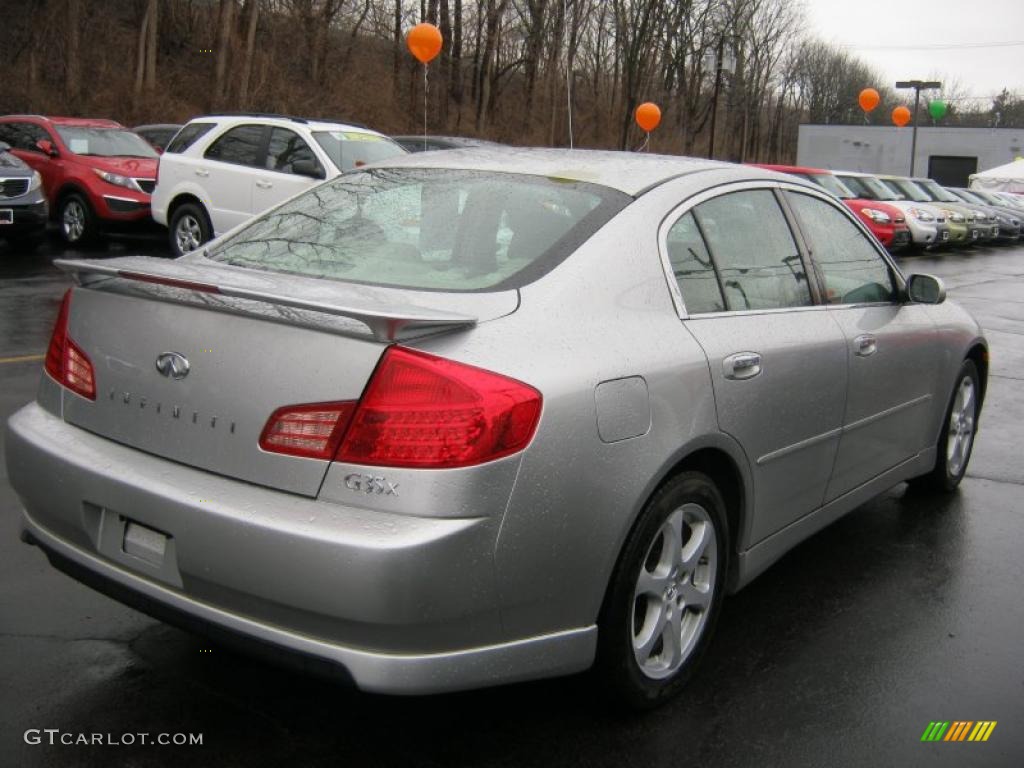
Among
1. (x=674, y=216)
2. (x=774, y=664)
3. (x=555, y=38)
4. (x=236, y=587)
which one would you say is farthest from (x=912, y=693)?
(x=555, y=38)

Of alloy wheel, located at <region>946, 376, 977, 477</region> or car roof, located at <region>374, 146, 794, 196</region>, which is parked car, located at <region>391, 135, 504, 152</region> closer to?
alloy wheel, located at <region>946, 376, 977, 477</region>

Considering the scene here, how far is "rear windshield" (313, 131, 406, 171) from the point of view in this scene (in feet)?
41.6

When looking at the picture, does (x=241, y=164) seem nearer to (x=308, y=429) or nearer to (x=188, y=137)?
(x=188, y=137)

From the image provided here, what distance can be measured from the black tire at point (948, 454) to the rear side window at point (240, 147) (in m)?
9.43

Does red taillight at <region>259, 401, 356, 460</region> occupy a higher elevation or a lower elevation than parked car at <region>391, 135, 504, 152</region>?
lower

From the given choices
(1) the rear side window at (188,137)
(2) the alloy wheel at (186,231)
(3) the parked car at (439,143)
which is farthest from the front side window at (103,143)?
(3) the parked car at (439,143)

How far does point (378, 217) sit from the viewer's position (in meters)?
3.53

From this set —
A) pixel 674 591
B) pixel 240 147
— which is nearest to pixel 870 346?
pixel 674 591

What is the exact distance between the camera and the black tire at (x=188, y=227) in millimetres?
13211

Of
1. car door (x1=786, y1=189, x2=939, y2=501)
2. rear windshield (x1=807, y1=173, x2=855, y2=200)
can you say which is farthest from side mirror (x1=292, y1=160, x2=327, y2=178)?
rear windshield (x1=807, y1=173, x2=855, y2=200)

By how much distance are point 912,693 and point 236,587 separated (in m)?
2.12

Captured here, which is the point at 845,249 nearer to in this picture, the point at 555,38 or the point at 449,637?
the point at 449,637

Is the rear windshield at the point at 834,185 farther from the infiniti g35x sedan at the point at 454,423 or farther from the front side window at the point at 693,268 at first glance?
the front side window at the point at 693,268

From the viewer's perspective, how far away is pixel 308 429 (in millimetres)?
2582
